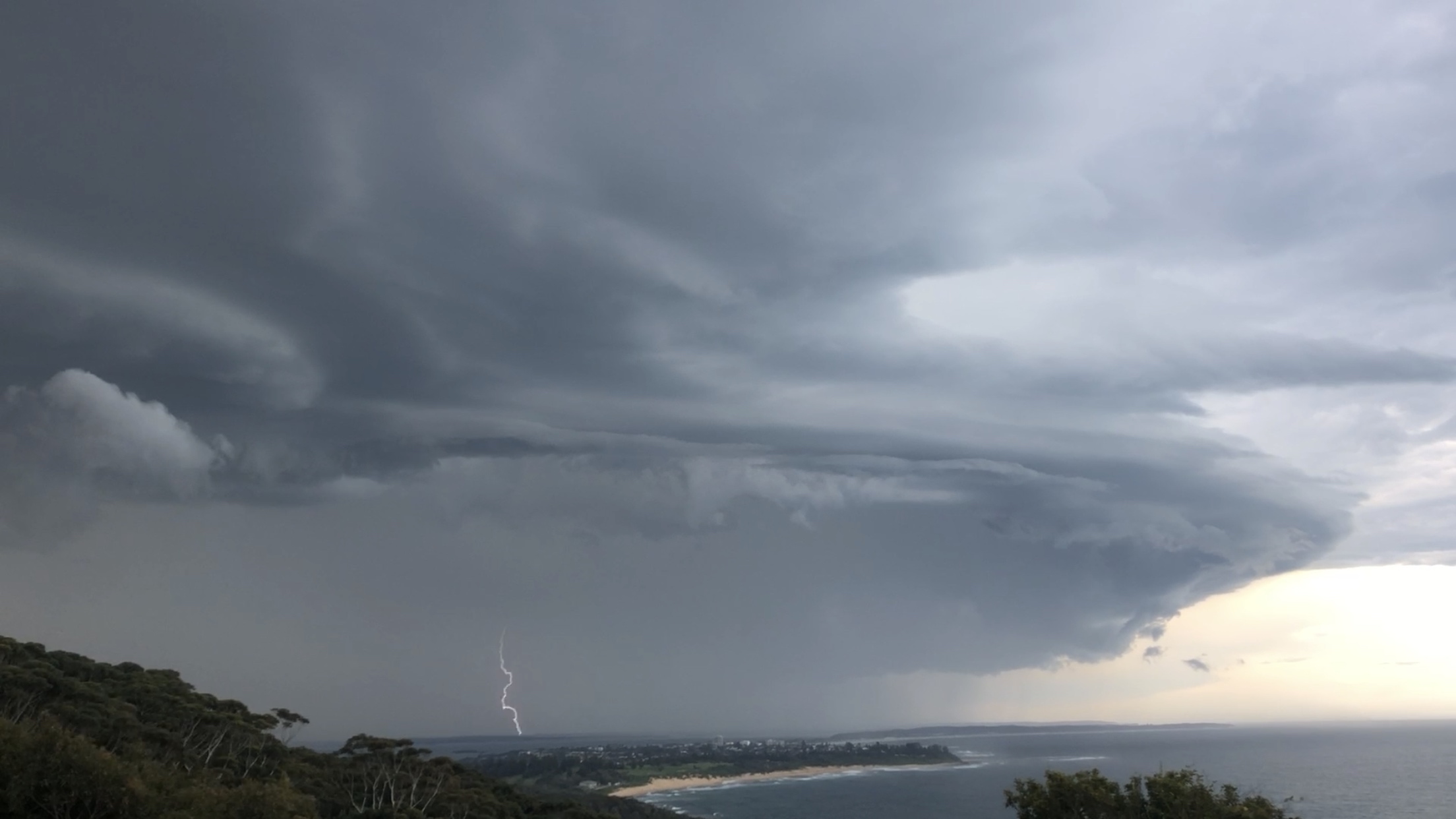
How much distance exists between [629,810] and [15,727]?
119326 millimetres

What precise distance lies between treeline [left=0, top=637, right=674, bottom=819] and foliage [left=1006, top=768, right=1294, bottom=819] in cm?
4714

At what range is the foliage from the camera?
57594 mm

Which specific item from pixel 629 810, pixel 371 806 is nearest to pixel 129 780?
pixel 371 806

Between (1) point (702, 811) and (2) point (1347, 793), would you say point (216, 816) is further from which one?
(2) point (1347, 793)

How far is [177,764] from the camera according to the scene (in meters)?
64.3

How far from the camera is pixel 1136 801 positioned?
61.1m

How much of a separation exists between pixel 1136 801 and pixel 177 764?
6721 centimetres

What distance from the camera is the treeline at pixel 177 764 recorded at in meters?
41.5

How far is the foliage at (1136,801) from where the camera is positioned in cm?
5759

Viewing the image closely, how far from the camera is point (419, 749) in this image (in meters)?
98.2

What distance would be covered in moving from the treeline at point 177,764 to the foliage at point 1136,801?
4714 centimetres

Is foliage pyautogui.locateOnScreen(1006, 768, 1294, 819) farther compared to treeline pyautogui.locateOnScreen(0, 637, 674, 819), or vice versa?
foliage pyautogui.locateOnScreen(1006, 768, 1294, 819)

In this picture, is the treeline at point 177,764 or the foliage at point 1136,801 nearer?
the treeline at point 177,764

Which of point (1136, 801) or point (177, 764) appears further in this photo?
point (177, 764)
